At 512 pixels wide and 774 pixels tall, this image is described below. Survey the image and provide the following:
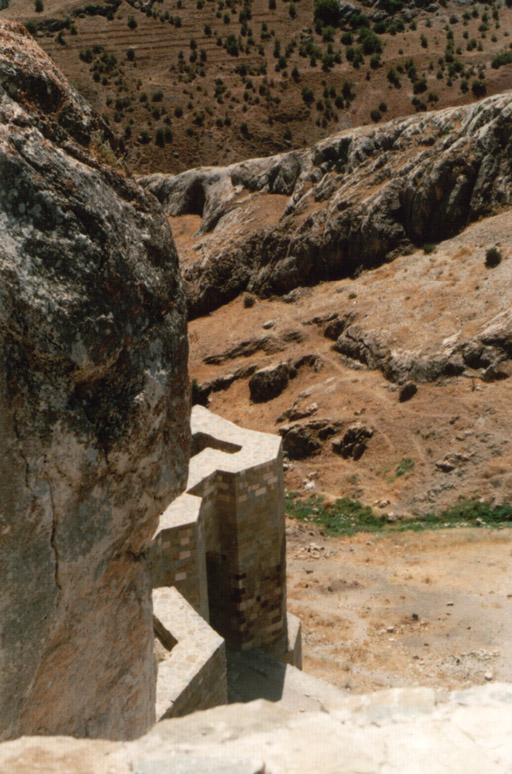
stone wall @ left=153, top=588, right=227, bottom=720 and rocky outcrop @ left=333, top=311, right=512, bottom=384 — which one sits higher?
stone wall @ left=153, top=588, right=227, bottom=720

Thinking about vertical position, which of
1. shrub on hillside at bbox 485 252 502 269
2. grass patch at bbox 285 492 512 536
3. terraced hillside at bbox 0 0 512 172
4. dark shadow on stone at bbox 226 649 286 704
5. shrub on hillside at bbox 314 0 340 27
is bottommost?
grass patch at bbox 285 492 512 536

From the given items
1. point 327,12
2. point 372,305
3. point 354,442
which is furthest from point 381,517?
point 327,12

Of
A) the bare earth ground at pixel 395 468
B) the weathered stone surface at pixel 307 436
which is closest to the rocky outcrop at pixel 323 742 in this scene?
the bare earth ground at pixel 395 468

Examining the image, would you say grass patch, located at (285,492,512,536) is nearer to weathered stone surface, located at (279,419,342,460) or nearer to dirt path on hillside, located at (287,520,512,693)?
dirt path on hillside, located at (287,520,512,693)

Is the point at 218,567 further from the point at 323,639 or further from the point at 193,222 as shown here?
the point at 193,222

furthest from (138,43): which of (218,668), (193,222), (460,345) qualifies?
(218,668)

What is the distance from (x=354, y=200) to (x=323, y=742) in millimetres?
33672

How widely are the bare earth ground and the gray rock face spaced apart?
1051 centimetres

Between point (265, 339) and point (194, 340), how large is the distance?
412 centimetres

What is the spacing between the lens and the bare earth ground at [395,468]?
15.8 meters

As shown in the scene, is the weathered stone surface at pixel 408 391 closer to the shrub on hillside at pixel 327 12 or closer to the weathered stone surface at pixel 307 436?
the weathered stone surface at pixel 307 436

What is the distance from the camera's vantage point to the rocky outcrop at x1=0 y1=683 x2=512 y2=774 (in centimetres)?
236

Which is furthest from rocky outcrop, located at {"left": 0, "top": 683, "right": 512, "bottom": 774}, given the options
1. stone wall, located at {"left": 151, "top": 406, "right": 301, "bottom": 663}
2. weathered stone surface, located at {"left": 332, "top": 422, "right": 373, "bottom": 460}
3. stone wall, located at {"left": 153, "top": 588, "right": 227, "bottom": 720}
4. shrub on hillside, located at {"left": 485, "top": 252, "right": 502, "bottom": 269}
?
shrub on hillside, located at {"left": 485, "top": 252, "right": 502, "bottom": 269}

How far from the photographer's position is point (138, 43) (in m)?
62.8
